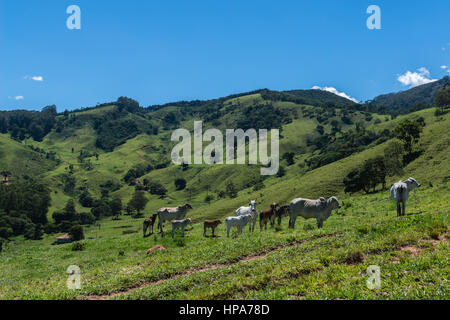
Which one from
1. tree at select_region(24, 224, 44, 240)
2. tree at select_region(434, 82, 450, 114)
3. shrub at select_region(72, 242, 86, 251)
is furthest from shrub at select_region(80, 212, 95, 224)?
tree at select_region(434, 82, 450, 114)

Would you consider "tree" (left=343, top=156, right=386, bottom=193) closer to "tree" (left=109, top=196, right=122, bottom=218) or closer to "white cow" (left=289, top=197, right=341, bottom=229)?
"white cow" (left=289, top=197, right=341, bottom=229)

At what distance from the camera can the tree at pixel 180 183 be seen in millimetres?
188900

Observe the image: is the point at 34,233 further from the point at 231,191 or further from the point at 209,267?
the point at 209,267

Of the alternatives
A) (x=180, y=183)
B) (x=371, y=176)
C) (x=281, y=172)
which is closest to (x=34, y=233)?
(x=180, y=183)

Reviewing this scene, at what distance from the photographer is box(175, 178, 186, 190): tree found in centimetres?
18890

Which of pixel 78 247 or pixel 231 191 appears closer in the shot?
pixel 78 247

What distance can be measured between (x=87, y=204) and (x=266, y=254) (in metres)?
179

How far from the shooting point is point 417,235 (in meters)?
12.2

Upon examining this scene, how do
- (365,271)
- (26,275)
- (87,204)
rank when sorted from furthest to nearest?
1. (87,204)
2. (26,275)
3. (365,271)

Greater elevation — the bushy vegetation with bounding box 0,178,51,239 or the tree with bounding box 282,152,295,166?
the tree with bounding box 282,152,295,166

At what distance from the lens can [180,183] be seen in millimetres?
189875
